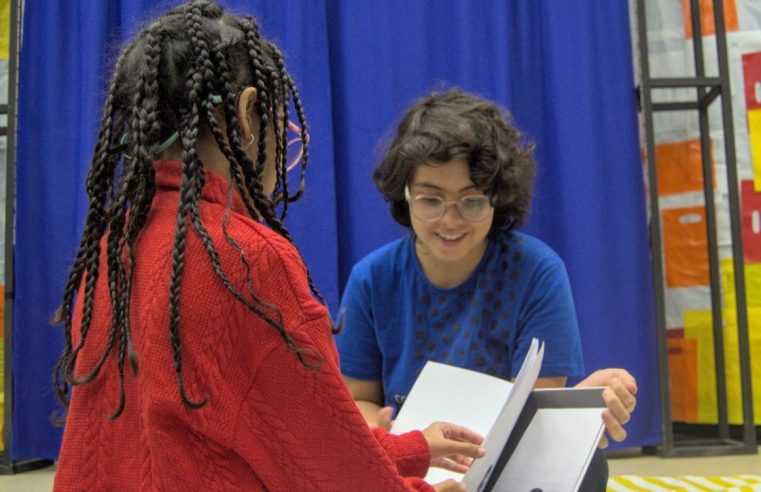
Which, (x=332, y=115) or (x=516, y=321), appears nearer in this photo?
(x=516, y=321)

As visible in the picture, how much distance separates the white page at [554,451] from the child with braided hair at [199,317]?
0.33 meters

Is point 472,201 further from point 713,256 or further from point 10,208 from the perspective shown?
point 10,208

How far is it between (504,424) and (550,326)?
1.15 feet

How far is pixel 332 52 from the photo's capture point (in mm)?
2451

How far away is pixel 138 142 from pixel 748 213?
230 centimetres

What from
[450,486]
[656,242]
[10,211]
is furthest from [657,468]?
[10,211]

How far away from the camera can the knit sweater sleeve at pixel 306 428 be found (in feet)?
2.25

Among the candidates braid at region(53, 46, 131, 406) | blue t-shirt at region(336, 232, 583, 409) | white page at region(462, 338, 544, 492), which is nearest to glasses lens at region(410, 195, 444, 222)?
blue t-shirt at region(336, 232, 583, 409)

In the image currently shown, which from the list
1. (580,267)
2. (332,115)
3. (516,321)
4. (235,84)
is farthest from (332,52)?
(235,84)

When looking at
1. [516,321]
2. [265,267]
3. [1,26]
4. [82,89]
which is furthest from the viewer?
[1,26]

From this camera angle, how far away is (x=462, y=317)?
4.53 feet

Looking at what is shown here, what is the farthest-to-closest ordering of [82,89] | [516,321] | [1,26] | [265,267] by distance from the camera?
[1,26]
[82,89]
[516,321]
[265,267]

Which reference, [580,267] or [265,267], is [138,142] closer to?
[265,267]

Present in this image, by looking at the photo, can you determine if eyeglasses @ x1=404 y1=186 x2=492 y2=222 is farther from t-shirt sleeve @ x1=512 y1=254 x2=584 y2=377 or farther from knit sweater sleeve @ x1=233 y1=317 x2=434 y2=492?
knit sweater sleeve @ x1=233 y1=317 x2=434 y2=492
